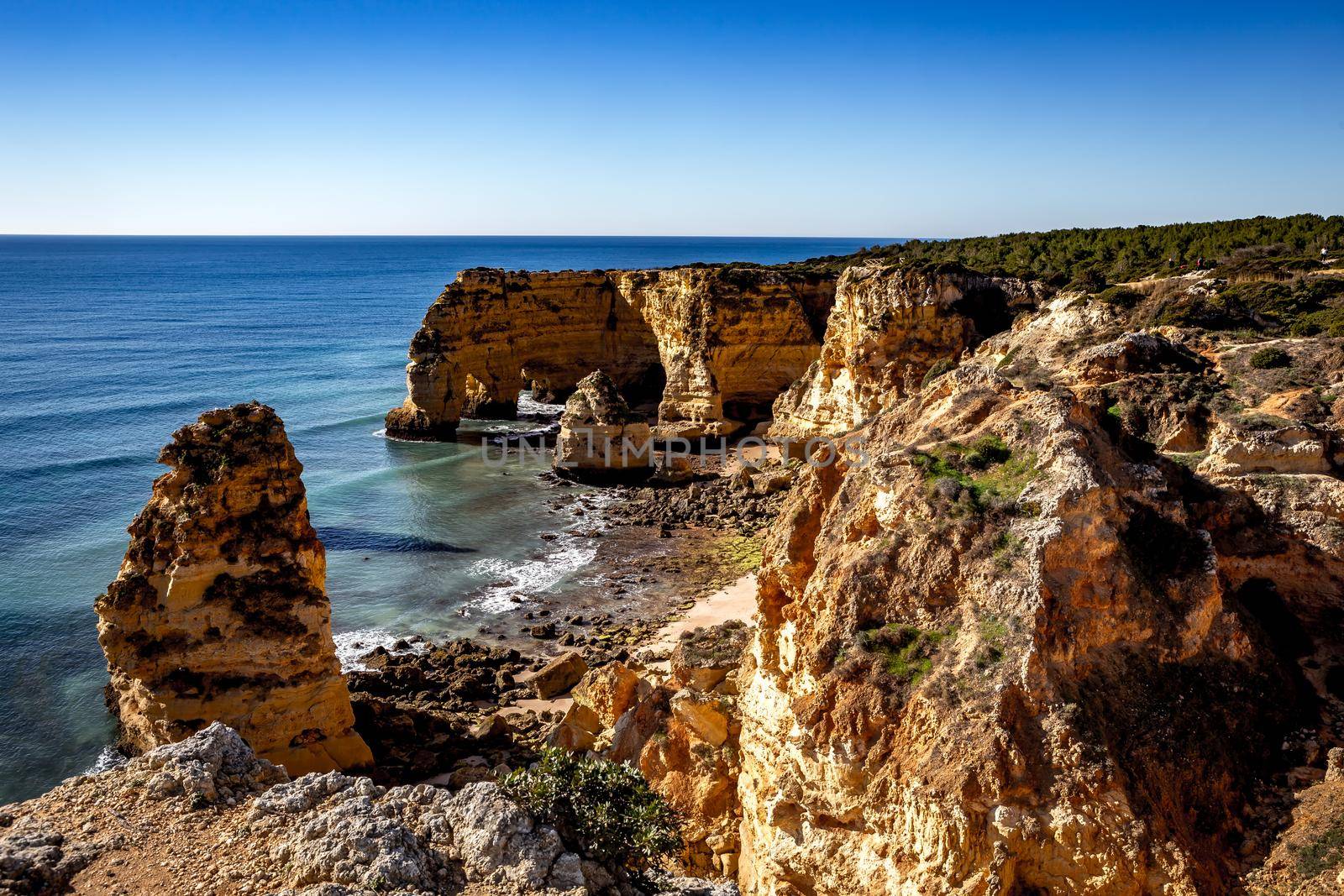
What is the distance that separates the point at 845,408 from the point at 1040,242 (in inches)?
1273

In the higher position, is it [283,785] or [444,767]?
[283,785]

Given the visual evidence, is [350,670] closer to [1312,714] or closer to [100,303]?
[1312,714]

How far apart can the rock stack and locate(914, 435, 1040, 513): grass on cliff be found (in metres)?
32.6

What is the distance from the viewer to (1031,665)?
34.6ft

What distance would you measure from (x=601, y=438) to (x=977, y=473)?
33.5 m

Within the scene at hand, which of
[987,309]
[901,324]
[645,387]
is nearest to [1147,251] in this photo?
[987,309]

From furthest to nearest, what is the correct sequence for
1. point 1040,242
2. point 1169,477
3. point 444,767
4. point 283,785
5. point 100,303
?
1. point 100,303
2. point 1040,242
3. point 444,767
4. point 1169,477
5. point 283,785

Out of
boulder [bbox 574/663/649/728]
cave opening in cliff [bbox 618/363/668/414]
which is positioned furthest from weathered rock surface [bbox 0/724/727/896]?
cave opening in cliff [bbox 618/363/668/414]

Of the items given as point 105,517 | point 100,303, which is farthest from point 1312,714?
point 100,303

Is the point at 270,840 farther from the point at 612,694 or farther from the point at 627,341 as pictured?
the point at 627,341

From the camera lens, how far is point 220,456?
18.8 metres

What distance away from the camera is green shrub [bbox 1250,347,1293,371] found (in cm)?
2033

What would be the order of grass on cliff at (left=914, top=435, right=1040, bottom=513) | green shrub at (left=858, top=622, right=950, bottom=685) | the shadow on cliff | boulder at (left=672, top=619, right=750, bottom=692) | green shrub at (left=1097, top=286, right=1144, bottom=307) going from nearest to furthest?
green shrub at (left=858, top=622, right=950, bottom=685)
grass on cliff at (left=914, top=435, right=1040, bottom=513)
boulder at (left=672, top=619, right=750, bottom=692)
green shrub at (left=1097, top=286, right=1144, bottom=307)
the shadow on cliff

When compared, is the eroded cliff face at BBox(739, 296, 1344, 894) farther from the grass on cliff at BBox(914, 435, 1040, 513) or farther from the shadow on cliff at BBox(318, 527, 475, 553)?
the shadow on cliff at BBox(318, 527, 475, 553)
